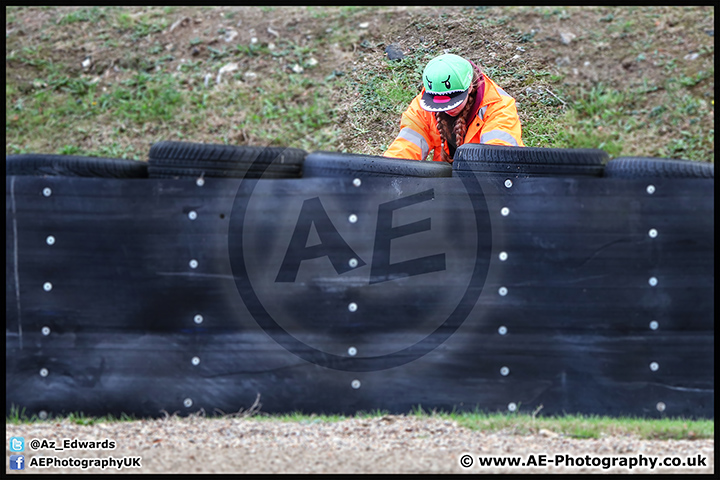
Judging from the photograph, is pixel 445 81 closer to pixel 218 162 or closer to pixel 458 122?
pixel 458 122

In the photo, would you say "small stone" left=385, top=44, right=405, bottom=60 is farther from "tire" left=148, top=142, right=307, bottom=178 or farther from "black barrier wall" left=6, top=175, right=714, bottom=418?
"tire" left=148, top=142, right=307, bottom=178

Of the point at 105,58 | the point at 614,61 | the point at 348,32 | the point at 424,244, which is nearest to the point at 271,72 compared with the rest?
the point at 348,32

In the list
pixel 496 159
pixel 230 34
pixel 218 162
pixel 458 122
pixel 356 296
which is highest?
pixel 230 34

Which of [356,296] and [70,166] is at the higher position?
[70,166]

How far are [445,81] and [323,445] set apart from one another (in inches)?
85.0

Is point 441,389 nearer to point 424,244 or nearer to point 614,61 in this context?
point 424,244

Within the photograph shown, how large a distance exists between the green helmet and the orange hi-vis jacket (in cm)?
3

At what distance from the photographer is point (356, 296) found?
4.27 metres

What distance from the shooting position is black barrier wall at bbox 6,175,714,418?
4.19 meters

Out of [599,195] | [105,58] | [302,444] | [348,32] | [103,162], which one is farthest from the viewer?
[105,58]

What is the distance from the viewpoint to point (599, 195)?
4.18 meters

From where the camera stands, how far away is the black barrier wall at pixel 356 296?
13.8 ft

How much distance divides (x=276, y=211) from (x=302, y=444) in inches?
52.9

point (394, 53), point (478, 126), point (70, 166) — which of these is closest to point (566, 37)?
point (70, 166)
